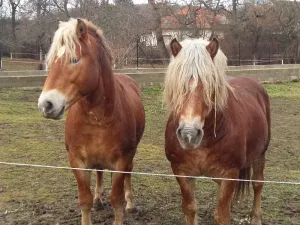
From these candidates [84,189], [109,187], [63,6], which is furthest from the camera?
[63,6]

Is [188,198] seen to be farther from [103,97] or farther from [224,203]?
[103,97]

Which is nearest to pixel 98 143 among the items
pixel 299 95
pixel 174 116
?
pixel 174 116

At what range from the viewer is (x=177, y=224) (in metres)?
4.63

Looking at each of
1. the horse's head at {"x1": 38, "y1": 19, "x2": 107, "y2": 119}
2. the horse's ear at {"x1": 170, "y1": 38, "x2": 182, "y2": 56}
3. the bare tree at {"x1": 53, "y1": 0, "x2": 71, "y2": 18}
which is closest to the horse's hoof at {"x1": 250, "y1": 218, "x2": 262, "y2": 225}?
the horse's ear at {"x1": 170, "y1": 38, "x2": 182, "y2": 56}

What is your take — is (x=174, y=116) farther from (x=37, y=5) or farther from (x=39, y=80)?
(x=37, y=5)

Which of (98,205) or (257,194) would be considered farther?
(98,205)

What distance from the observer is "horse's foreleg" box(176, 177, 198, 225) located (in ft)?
12.5

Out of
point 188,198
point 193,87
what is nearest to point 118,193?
point 188,198

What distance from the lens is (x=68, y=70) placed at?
3.46m

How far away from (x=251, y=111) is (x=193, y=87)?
1.22 metres

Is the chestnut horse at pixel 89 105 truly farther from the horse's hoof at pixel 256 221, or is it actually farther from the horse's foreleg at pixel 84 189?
the horse's hoof at pixel 256 221

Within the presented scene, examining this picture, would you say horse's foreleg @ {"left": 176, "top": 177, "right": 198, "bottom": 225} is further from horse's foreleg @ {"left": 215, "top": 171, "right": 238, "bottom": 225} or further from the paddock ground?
the paddock ground

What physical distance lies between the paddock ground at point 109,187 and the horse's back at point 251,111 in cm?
85

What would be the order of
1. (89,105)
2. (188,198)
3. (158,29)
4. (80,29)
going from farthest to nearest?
(158,29)
(89,105)
(188,198)
(80,29)
